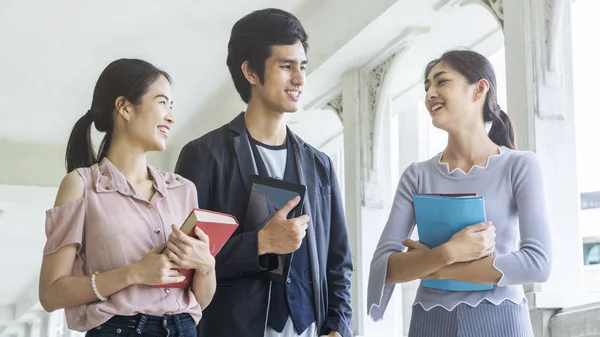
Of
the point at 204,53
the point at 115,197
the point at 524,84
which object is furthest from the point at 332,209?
the point at 204,53

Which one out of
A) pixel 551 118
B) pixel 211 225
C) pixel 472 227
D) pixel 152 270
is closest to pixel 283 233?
pixel 211 225

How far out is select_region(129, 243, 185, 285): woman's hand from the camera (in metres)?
2.20

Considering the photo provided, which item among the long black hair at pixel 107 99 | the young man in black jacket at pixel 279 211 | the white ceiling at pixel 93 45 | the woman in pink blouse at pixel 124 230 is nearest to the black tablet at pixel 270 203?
the young man in black jacket at pixel 279 211

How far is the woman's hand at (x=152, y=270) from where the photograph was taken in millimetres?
2203

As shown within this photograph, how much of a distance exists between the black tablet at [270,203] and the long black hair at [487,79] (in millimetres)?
518

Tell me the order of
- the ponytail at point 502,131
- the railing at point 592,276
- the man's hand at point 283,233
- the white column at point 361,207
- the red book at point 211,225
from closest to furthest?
the red book at point 211,225 < the man's hand at point 283,233 < the ponytail at point 502,131 < the railing at point 592,276 < the white column at point 361,207

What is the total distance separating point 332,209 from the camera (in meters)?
2.81

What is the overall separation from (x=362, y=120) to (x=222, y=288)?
5.59 meters

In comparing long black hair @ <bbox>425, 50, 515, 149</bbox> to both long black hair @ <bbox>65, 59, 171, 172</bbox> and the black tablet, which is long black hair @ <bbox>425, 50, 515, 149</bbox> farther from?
long black hair @ <bbox>65, 59, 171, 172</bbox>

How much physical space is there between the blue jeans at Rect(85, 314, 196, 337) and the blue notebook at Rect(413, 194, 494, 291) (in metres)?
0.65

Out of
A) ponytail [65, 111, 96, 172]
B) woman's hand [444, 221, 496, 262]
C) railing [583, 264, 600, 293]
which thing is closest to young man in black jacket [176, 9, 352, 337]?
ponytail [65, 111, 96, 172]

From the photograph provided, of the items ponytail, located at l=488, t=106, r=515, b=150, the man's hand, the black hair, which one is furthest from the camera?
the black hair

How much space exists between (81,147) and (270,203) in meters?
0.55

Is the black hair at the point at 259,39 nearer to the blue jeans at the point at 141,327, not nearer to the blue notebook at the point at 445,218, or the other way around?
the blue notebook at the point at 445,218
